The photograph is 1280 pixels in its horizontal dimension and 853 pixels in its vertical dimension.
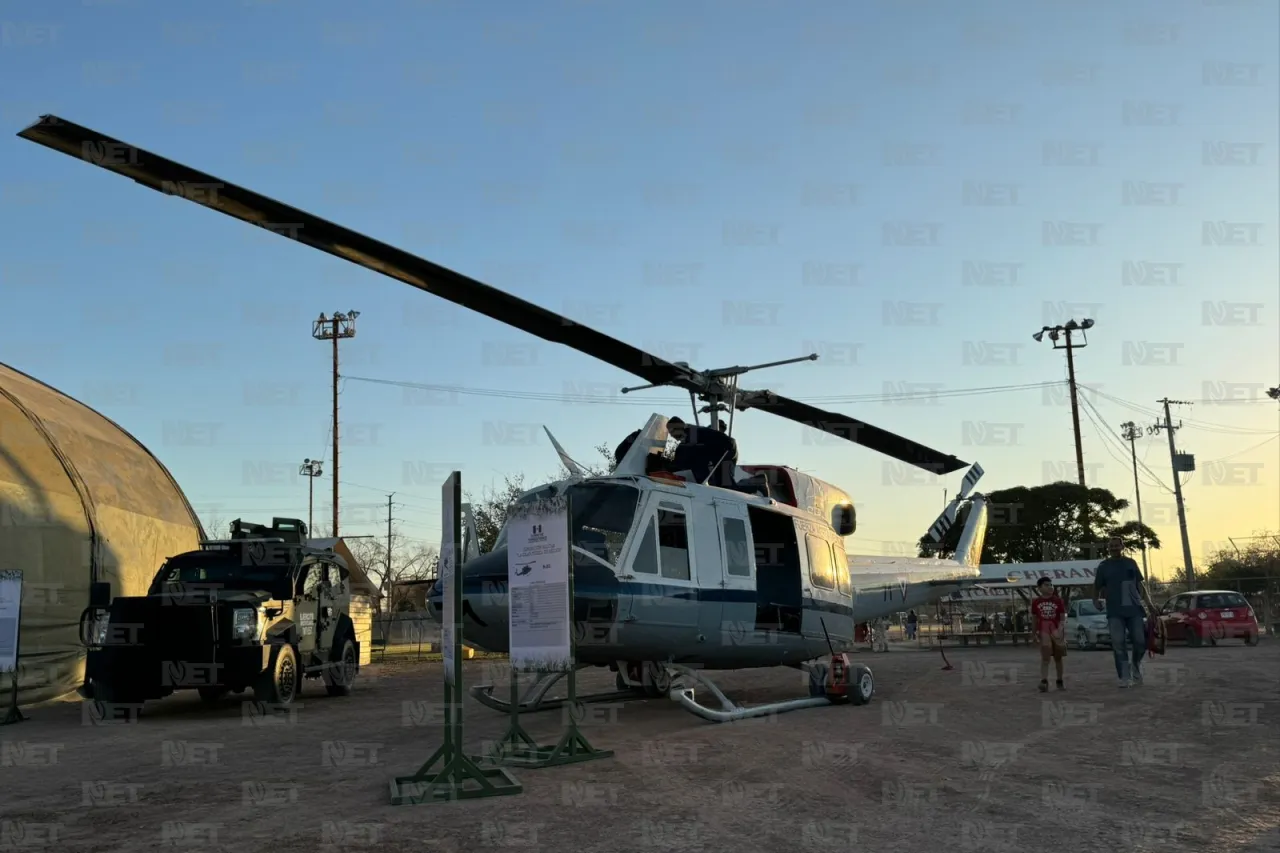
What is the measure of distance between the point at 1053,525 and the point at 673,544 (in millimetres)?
30108

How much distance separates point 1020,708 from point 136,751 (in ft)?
31.4

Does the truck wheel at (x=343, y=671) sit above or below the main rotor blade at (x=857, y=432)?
below

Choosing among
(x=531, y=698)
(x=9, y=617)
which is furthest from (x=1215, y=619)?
(x=9, y=617)

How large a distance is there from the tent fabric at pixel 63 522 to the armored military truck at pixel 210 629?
3.80 meters

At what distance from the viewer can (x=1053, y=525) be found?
35844 mm

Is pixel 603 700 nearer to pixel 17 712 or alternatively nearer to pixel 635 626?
pixel 635 626

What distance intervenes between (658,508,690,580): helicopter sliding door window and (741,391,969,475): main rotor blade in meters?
2.34

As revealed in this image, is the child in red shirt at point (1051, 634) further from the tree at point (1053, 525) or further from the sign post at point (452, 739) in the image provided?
the tree at point (1053, 525)

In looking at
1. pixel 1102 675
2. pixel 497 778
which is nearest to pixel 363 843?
pixel 497 778

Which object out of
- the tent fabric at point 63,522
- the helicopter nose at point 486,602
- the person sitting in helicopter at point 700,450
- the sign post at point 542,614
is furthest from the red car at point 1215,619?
the tent fabric at point 63,522

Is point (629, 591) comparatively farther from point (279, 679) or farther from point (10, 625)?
point (10, 625)

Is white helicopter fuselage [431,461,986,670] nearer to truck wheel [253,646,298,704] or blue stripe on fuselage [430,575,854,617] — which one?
blue stripe on fuselage [430,575,854,617]

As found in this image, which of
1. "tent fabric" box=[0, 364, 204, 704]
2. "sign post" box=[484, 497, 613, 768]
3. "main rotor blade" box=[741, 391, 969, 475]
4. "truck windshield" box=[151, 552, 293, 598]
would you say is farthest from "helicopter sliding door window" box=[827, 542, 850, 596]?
"tent fabric" box=[0, 364, 204, 704]

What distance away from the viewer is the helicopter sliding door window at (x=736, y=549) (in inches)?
418
